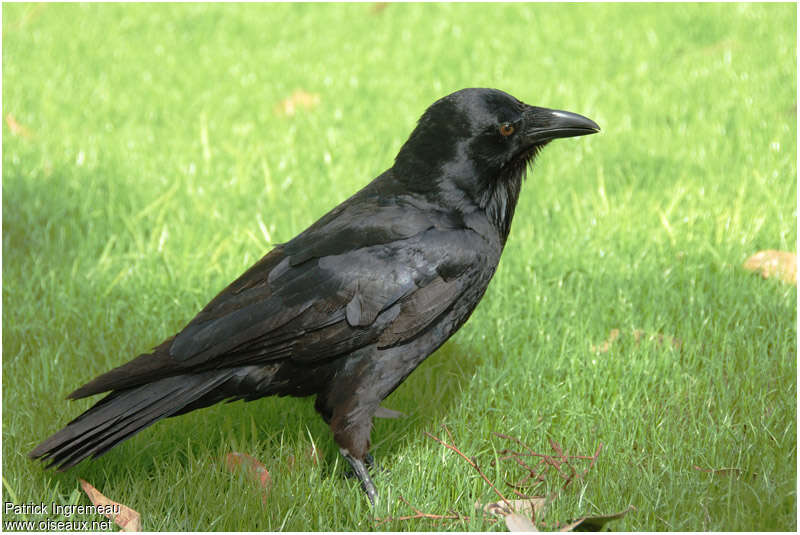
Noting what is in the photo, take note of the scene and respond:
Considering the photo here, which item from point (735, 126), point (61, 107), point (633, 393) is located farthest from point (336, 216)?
point (61, 107)

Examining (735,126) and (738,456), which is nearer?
(738,456)

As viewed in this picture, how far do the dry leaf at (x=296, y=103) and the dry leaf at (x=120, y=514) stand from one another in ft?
14.1

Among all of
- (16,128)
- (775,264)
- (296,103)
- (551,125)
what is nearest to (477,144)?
(551,125)

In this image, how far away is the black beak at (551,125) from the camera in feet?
10.7

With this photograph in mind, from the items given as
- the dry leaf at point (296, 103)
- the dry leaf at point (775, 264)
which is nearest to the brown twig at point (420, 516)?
the dry leaf at point (775, 264)

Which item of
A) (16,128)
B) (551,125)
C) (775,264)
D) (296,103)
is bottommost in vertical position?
(775,264)

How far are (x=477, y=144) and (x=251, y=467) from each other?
143cm

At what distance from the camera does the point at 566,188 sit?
5344 mm

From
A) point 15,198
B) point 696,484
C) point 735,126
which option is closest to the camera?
point 696,484

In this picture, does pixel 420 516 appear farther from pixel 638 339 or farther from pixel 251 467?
pixel 638 339

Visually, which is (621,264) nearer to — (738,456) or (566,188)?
(566,188)

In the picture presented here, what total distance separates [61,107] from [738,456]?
5764 mm

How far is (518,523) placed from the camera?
283 cm

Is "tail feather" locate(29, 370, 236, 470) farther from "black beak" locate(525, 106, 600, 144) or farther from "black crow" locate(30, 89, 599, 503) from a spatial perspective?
"black beak" locate(525, 106, 600, 144)
